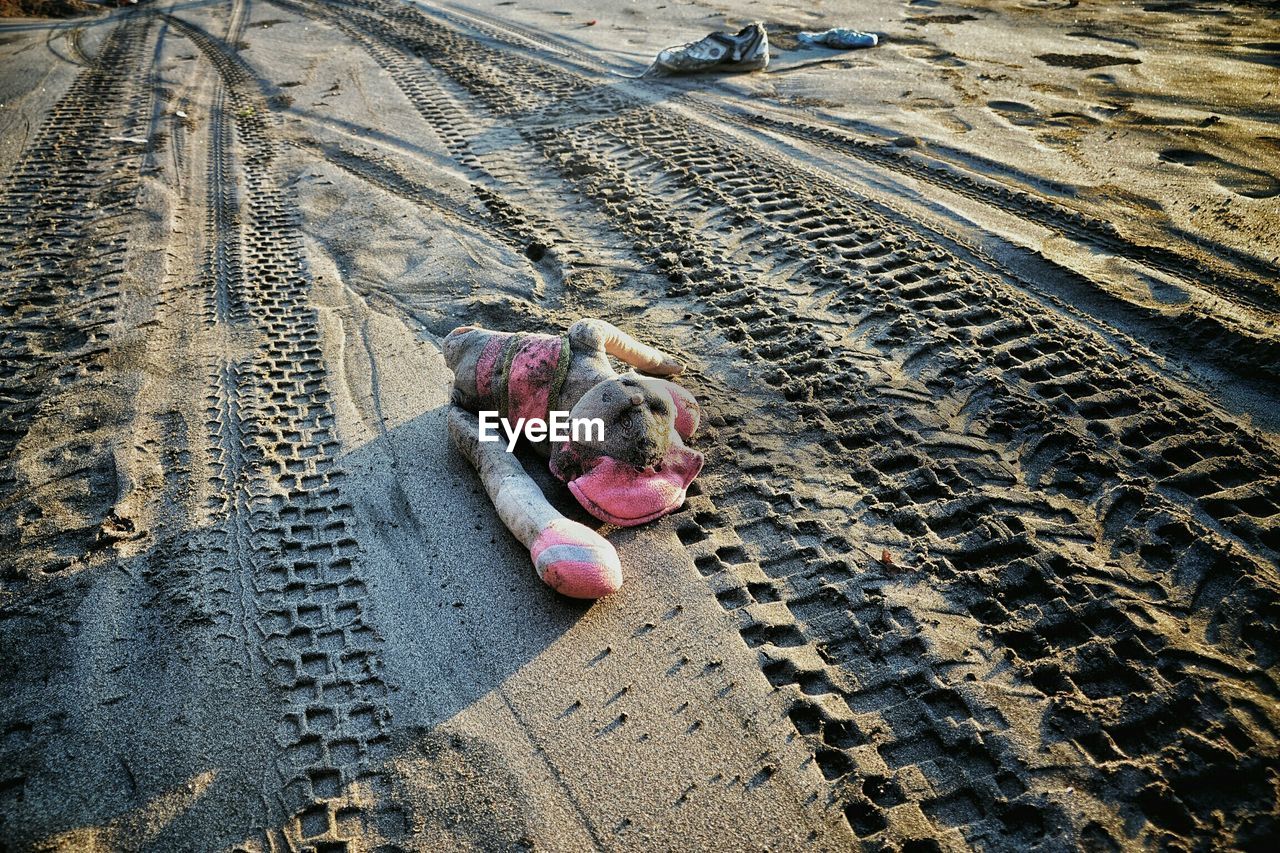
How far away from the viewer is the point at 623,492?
9.61 feet

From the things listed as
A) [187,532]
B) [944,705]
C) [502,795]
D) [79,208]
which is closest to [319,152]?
[79,208]

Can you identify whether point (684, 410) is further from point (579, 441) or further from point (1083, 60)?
point (1083, 60)

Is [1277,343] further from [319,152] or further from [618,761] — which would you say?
[319,152]

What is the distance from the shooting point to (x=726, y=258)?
4.69 m

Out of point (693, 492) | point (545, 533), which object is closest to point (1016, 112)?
point (693, 492)

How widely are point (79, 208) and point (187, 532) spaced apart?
369 cm

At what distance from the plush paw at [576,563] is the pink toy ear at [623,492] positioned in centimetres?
18

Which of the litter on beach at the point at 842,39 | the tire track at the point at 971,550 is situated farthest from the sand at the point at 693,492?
the litter on beach at the point at 842,39

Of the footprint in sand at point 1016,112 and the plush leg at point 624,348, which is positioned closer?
the plush leg at point 624,348

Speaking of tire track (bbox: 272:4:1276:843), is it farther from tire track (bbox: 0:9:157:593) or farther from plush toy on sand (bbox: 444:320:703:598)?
tire track (bbox: 0:9:157:593)

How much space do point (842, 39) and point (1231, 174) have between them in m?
3.88

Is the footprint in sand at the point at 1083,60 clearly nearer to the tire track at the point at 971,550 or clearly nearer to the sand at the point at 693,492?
the sand at the point at 693,492

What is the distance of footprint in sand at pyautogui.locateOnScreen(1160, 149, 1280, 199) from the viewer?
192 inches

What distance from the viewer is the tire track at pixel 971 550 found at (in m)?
2.24
